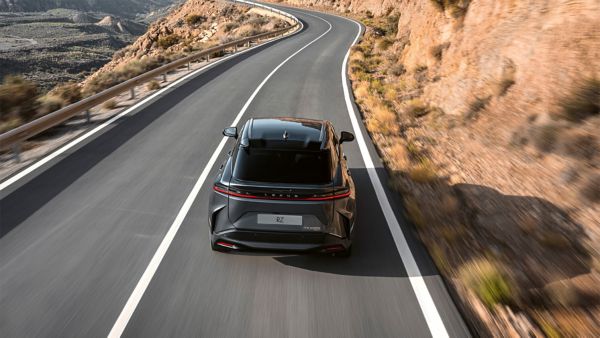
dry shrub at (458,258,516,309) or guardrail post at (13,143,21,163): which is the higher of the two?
dry shrub at (458,258,516,309)

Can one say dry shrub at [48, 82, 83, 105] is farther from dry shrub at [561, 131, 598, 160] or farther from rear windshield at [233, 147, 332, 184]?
dry shrub at [561, 131, 598, 160]

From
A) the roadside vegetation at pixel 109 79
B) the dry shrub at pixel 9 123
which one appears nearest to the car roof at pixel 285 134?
the dry shrub at pixel 9 123

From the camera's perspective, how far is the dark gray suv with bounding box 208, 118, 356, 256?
15.8 feet

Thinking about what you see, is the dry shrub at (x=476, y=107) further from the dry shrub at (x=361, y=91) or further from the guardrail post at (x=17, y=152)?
the guardrail post at (x=17, y=152)

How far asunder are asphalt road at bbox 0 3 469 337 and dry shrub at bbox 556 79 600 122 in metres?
3.43

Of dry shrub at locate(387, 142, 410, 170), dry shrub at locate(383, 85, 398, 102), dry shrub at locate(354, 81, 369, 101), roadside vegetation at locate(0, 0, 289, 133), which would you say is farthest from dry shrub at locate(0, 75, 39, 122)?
dry shrub at locate(383, 85, 398, 102)

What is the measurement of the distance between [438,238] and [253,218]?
2.76 m

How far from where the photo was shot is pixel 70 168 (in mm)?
8430

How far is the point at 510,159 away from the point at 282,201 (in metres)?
5.17

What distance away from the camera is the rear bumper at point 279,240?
16.0ft

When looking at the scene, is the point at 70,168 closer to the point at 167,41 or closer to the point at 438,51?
the point at 438,51

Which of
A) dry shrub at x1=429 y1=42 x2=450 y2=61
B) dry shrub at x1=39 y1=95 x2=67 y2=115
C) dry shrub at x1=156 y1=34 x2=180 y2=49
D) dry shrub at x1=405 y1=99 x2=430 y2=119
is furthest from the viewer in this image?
dry shrub at x1=156 y1=34 x2=180 y2=49

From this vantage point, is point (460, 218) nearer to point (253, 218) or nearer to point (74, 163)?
point (253, 218)

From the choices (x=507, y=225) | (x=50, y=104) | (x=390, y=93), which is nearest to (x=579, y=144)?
(x=507, y=225)
